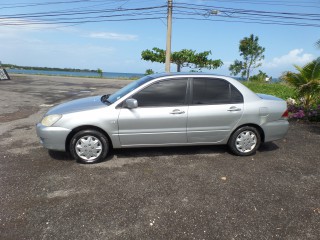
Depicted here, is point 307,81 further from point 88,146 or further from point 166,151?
point 88,146

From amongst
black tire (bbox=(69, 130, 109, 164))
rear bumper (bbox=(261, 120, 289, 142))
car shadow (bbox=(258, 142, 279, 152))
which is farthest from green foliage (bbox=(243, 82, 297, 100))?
black tire (bbox=(69, 130, 109, 164))

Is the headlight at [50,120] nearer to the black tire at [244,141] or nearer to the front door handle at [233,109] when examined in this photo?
the front door handle at [233,109]

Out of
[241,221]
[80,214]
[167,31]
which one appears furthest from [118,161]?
[167,31]

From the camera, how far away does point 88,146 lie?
4.52 metres

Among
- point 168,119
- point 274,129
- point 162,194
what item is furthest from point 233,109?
point 162,194

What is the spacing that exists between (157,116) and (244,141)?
1827 mm

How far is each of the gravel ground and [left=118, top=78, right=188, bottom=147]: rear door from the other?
1.47ft

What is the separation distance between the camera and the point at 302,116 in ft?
27.3

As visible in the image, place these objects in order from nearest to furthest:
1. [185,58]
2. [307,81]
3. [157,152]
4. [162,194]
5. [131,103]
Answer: [162,194] → [131,103] → [157,152] → [307,81] → [185,58]

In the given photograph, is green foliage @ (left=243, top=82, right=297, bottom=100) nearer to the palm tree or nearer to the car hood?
the palm tree

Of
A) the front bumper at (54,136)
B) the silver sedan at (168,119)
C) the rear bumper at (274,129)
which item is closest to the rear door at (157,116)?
the silver sedan at (168,119)

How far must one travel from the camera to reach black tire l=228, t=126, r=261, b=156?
4.98 metres

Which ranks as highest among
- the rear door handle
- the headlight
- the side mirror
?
the side mirror

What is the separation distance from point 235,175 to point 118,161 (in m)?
2.08
